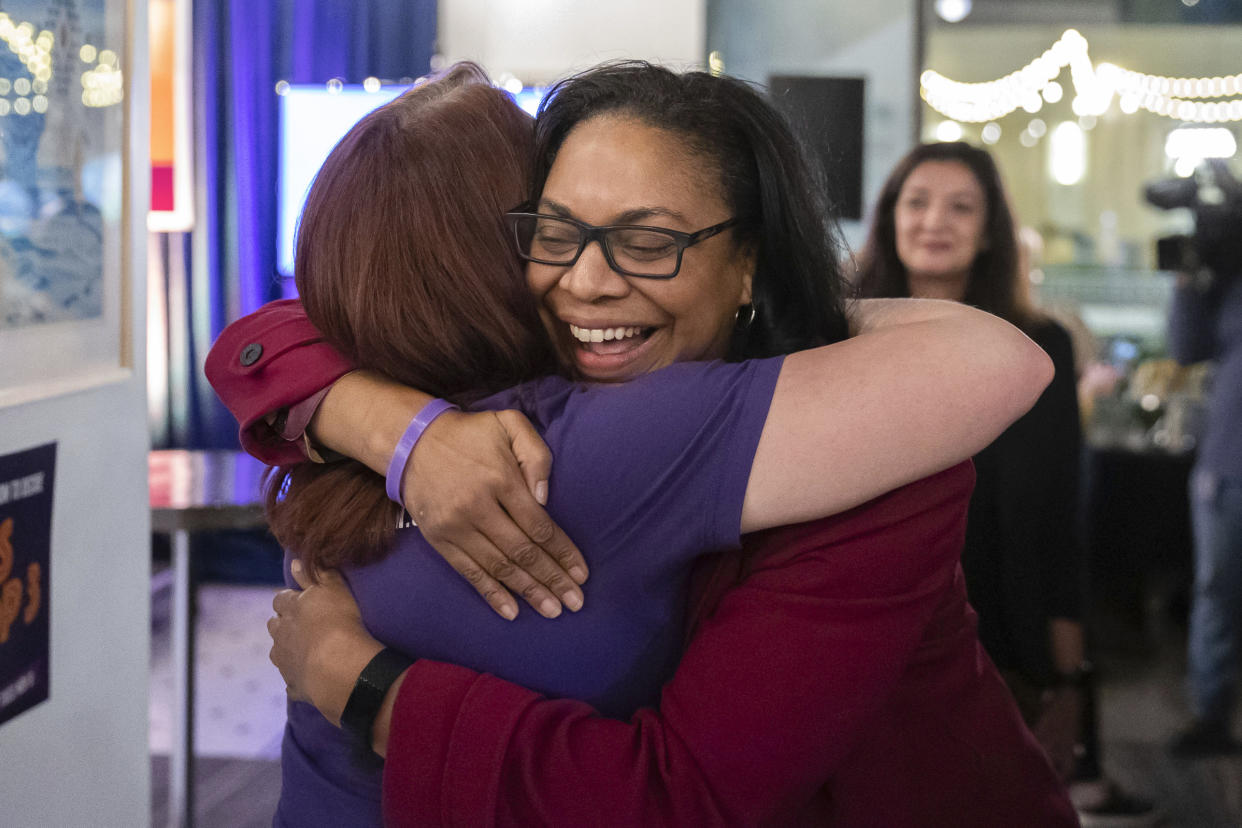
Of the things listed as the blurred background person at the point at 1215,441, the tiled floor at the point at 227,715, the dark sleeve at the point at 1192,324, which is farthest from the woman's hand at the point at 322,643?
the dark sleeve at the point at 1192,324

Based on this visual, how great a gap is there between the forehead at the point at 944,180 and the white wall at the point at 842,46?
2.51m

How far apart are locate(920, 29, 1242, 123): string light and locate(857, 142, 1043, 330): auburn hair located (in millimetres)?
2810

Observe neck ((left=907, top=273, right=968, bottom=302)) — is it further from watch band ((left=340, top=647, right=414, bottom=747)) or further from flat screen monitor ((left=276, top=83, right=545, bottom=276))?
flat screen monitor ((left=276, top=83, right=545, bottom=276))

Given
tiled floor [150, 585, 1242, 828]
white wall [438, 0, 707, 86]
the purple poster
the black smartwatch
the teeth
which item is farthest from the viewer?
white wall [438, 0, 707, 86]

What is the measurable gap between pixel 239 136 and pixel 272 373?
447cm

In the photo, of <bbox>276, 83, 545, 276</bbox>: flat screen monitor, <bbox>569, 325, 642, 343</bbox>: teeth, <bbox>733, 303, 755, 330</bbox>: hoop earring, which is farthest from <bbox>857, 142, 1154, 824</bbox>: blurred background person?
<bbox>276, 83, 545, 276</bbox>: flat screen monitor

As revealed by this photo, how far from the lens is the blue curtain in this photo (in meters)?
4.98

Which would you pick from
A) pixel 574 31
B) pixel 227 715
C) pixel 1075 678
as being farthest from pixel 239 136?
pixel 1075 678

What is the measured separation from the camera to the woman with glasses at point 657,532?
84cm

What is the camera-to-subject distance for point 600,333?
117 centimetres

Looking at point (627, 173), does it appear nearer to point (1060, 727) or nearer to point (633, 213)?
point (633, 213)

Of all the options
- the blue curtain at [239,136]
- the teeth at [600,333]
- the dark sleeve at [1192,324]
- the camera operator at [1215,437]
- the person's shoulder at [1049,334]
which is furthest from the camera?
the blue curtain at [239,136]

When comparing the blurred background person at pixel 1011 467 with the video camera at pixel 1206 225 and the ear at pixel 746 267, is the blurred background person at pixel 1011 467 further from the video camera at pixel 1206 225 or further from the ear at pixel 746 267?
the ear at pixel 746 267

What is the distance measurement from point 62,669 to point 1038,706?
1658mm
